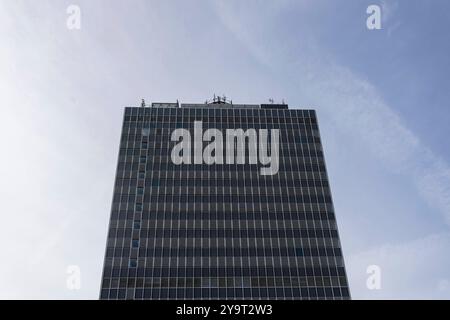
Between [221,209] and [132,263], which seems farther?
[221,209]

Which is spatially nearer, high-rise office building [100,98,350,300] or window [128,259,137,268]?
high-rise office building [100,98,350,300]

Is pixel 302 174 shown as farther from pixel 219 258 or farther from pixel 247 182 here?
pixel 219 258

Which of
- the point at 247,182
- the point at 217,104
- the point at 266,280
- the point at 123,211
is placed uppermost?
the point at 217,104

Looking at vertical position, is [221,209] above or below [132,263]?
above

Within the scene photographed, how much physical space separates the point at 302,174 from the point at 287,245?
63.1 ft

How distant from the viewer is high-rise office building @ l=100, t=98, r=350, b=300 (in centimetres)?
8006

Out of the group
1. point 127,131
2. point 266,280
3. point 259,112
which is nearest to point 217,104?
point 259,112

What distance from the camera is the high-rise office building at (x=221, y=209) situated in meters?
80.1

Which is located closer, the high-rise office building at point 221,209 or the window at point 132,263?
the high-rise office building at point 221,209

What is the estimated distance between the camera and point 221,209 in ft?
298

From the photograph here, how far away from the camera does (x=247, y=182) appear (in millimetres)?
95438
